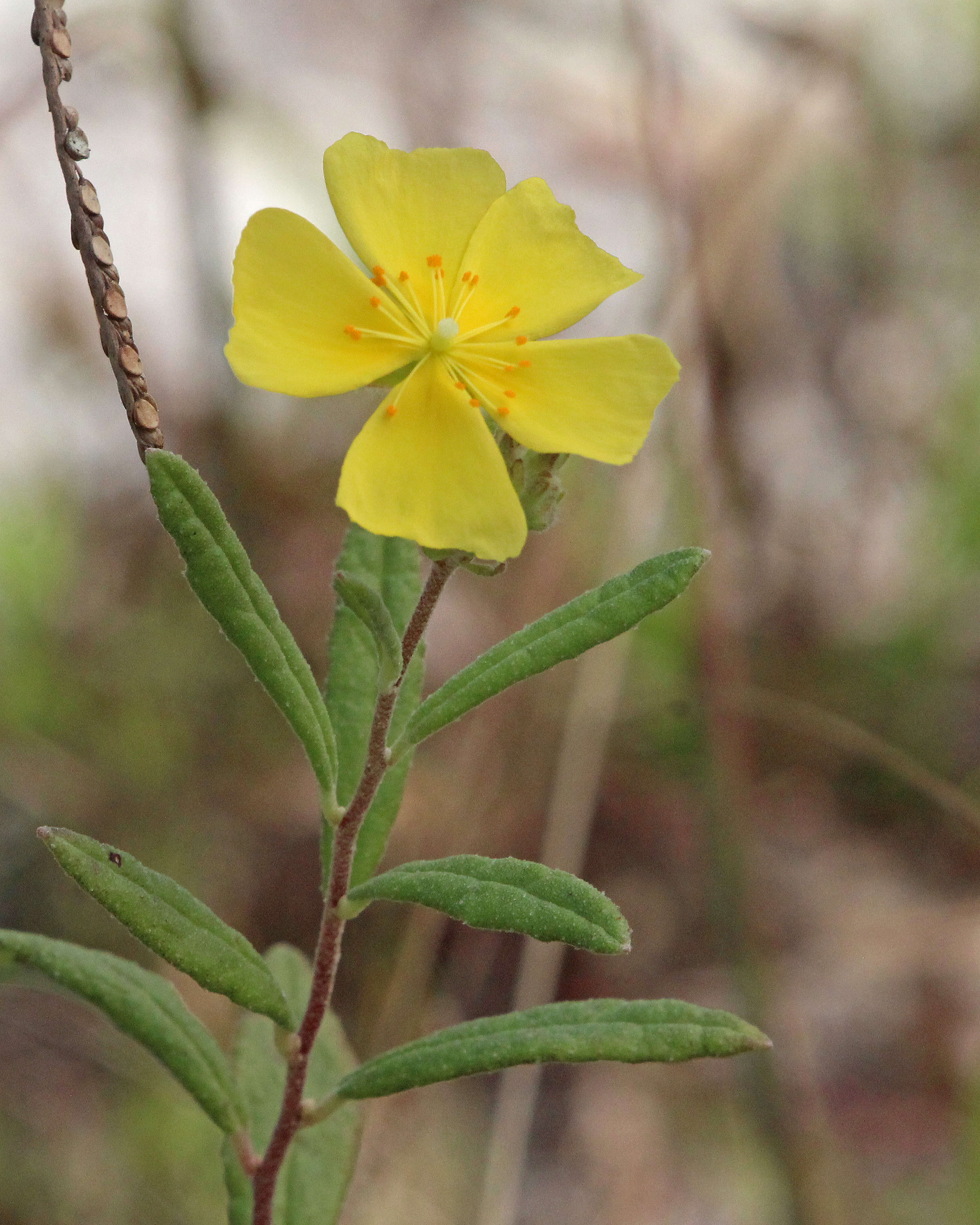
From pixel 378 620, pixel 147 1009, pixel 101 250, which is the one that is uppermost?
pixel 101 250

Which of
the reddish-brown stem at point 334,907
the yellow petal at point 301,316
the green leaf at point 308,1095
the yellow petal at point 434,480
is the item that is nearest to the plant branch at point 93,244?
the yellow petal at point 301,316

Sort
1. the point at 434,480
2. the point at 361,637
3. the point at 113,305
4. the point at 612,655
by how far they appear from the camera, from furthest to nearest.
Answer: the point at 612,655, the point at 361,637, the point at 434,480, the point at 113,305

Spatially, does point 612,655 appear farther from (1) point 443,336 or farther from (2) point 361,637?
(1) point 443,336

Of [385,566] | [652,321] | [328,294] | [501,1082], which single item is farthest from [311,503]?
[328,294]

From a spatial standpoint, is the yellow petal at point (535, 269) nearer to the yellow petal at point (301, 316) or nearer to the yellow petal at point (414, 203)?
the yellow petal at point (414, 203)

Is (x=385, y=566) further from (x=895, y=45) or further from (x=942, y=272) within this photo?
(x=895, y=45)

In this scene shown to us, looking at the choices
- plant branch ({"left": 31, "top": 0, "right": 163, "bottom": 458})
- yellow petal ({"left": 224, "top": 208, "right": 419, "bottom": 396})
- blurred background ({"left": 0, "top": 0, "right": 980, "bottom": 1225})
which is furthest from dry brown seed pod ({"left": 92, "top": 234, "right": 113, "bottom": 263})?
blurred background ({"left": 0, "top": 0, "right": 980, "bottom": 1225})

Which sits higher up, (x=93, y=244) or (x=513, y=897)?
(x=93, y=244)

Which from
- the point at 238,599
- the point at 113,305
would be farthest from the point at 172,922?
the point at 113,305
